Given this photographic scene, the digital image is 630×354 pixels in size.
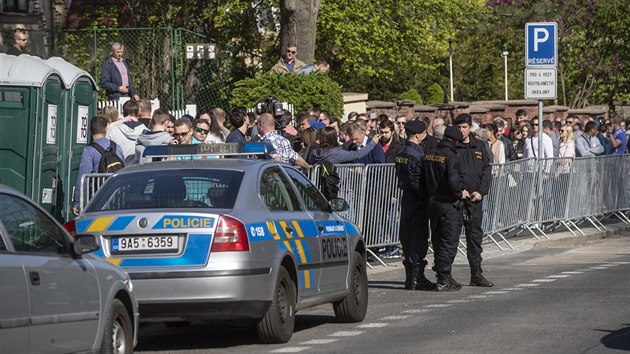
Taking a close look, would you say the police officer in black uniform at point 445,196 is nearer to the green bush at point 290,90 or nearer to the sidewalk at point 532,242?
the sidewalk at point 532,242

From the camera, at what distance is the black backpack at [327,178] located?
18.7 metres

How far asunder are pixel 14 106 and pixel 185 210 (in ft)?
20.7

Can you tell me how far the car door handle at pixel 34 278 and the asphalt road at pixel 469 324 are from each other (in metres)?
3.36

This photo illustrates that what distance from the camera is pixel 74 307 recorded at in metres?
9.83

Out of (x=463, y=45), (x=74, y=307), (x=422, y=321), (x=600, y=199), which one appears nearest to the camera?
(x=74, y=307)

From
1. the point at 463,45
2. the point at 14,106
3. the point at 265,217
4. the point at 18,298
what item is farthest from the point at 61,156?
the point at 463,45

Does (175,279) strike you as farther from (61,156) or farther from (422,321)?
(61,156)

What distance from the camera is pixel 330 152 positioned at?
19.8 metres

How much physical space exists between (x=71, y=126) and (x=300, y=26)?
11.5 metres

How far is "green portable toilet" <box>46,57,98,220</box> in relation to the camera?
730 inches

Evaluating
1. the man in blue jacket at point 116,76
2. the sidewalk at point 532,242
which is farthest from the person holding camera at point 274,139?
the man in blue jacket at point 116,76

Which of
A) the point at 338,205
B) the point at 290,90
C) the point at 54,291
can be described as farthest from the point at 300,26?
the point at 54,291

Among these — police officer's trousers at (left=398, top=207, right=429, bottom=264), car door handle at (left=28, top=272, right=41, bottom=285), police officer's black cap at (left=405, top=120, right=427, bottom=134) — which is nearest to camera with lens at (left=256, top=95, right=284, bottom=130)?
police officer's black cap at (left=405, top=120, right=427, bottom=134)

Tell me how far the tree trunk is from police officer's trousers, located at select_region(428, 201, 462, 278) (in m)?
12.8
